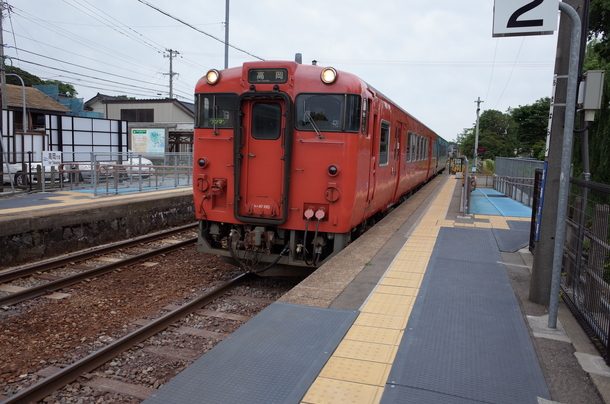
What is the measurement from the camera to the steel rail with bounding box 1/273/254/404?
3873 mm

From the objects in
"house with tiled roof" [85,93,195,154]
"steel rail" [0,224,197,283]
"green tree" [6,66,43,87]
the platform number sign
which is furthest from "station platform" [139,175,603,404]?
"green tree" [6,66,43,87]

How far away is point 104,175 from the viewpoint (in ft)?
57.6

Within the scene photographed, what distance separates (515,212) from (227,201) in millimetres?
8917

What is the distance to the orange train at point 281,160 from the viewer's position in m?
6.54

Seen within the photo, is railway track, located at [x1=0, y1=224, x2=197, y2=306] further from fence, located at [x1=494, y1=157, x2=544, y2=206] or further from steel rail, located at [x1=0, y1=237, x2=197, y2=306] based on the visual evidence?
fence, located at [x1=494, y1=157, x2=544, y2=206]

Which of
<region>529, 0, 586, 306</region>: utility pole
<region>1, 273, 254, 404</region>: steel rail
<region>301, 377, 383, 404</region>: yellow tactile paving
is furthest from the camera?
<region>529, 0, 586, 306</region>: utility pole

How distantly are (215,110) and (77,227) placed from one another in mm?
5240

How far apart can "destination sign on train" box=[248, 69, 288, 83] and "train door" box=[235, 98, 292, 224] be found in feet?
0.88

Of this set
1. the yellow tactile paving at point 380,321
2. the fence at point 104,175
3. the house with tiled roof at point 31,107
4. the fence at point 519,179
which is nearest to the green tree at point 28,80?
the house with tiled roof at point 31,107

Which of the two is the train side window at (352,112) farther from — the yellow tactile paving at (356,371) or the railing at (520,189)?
the railing at (520,189)

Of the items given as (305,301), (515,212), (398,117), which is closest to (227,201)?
(305,301)

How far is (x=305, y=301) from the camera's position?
488cm

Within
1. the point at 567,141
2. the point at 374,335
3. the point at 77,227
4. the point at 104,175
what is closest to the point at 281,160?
the point at 374,335

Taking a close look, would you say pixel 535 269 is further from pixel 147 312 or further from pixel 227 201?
pixel 147 312
